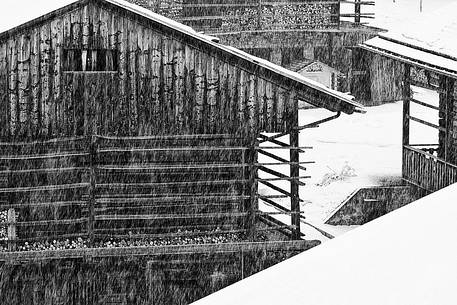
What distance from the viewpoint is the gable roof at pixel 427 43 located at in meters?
23.5

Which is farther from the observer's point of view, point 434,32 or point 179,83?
point 434,32

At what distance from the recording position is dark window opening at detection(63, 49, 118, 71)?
19766 mm

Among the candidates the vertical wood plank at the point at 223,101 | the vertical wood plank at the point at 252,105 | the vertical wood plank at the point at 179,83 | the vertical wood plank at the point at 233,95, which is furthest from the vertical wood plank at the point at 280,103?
the vertical wood plank at the point at 179,83

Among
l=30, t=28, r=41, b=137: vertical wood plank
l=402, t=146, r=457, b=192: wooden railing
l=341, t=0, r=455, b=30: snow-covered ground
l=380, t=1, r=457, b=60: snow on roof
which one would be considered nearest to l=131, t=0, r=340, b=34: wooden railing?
l=380, t=1, r=457, b=60: snow on roof

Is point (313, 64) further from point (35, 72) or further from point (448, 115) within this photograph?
point (35, 72)

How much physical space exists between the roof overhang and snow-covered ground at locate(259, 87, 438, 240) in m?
3.44

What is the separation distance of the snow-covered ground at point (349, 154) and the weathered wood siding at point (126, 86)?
5.26m

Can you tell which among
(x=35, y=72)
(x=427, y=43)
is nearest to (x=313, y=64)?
(x=427, y=43)

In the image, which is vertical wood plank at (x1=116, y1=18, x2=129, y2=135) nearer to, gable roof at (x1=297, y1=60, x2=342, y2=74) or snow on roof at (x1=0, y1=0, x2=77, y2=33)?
snow on roof at (x1=0, y1=0, x2=77, y2=33)

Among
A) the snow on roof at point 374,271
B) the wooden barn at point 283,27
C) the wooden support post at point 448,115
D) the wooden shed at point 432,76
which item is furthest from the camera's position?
the wooden barn at point 283,27

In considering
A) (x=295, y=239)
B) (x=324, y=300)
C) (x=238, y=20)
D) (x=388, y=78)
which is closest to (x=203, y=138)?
(x=295, y=239)

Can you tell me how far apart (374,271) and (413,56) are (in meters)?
16.9

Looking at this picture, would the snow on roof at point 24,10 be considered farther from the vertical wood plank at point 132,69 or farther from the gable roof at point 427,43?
the gable roof at point 427,43

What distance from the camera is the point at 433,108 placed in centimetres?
2411
